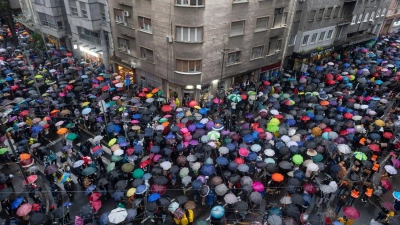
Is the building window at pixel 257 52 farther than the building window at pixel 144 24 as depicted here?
Yes

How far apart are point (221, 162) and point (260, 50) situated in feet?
55.4

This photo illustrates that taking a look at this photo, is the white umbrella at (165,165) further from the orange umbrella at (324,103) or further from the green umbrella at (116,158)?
the orange umbrella at (324,103)

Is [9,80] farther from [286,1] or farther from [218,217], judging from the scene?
[286,1]

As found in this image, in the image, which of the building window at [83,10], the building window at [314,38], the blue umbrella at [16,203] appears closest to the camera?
the blue umbrella at [16,203]

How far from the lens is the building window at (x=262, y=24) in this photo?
26.8m

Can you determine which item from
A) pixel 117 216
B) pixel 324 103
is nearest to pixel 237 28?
pixel 324 103

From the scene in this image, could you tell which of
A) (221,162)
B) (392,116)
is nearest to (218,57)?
(221,162)

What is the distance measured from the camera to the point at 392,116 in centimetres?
2267

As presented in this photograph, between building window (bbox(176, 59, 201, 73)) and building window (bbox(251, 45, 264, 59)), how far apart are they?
6810 mm

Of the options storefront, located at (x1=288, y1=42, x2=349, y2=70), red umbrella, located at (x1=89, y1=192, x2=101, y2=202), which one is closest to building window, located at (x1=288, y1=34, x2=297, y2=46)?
storefront, located at (x1=288, y1=42, x2=349, y2=70)

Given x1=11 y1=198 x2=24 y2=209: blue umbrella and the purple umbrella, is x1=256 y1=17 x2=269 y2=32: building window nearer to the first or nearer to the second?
the purple umbrella

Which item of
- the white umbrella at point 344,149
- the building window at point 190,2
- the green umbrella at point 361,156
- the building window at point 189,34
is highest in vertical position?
the building window at point 190,2

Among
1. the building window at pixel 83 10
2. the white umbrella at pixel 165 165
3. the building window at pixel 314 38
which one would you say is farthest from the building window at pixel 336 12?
the white umbrella at pixel 165 165

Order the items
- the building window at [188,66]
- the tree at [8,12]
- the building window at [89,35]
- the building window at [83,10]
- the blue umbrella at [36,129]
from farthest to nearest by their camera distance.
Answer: the tree at [8,12]
the building window at [89,35]
the building window at [83,10]
the building window at [188,66]
the blue umbrella at [36,129]
